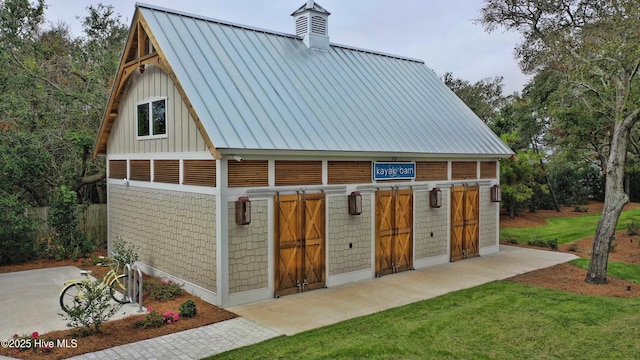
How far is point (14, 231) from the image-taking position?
13219 mm

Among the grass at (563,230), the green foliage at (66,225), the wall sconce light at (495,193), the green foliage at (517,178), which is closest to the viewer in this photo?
the green foliage at (66,225)

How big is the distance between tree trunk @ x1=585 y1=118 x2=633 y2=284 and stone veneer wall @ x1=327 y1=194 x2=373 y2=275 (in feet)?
17.9

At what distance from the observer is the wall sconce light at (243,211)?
9.12 m

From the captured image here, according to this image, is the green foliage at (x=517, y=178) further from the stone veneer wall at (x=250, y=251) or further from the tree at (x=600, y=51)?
the stone veneer wall at (x=250, y=251)

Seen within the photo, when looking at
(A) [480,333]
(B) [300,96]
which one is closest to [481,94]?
(B) [300,96]

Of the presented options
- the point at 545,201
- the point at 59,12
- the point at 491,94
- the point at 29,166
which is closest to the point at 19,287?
the point at 29,166

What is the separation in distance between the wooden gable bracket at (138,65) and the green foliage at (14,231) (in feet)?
9.90

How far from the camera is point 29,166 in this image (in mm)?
13711

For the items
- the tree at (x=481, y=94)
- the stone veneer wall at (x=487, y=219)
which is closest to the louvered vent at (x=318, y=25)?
the stone veneer wall at (x=487, y=219)

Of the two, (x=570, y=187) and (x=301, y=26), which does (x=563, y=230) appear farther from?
(x=301, y=26)

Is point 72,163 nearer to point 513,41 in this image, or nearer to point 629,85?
point 513,41

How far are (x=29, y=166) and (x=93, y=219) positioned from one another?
9.61ft

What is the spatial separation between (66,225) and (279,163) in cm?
876

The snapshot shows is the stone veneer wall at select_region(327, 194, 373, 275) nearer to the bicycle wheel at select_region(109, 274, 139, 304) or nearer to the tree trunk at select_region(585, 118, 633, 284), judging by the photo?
the bicycle wheel at select_region(109, 274, 139, 304)
